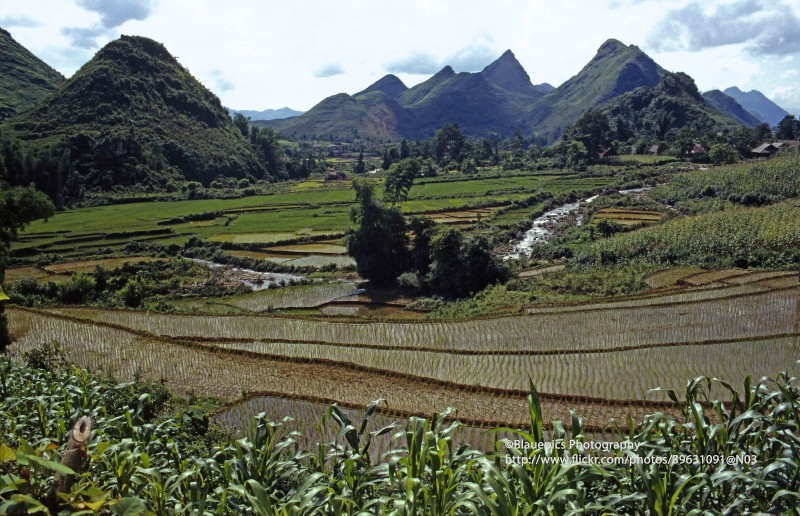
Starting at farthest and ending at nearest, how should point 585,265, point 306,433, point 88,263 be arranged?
point 88,263, point 585,265, point 306,433

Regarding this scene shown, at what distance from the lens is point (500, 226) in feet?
127

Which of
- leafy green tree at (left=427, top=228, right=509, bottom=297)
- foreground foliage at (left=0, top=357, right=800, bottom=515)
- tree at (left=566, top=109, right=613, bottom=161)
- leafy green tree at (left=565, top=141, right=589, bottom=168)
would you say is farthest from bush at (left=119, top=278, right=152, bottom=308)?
tree at (left=566, top=109, right=613, bottom=161)

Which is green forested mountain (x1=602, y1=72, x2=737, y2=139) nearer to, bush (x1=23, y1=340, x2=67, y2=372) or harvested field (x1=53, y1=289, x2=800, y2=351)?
harvested field (x1=53, y1=289, x2=800, y2=351)

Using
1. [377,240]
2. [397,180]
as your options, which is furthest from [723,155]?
[377,240]

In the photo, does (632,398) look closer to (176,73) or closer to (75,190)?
(75,190)

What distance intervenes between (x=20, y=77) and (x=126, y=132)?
51104 mm

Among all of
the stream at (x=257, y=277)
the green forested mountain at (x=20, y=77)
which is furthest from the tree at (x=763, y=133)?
the green forested mountain at (x=20, y=77)

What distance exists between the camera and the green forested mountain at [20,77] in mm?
87425

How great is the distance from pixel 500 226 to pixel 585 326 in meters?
22.9

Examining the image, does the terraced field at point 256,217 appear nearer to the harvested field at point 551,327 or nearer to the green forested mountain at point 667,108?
the harvested field at point 551,327

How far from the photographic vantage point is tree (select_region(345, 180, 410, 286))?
27.0m

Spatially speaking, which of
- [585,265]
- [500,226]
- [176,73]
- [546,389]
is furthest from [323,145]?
[546,389]

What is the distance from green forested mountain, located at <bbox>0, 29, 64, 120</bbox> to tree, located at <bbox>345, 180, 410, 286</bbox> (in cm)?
8242

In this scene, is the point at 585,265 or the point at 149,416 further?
the point at 585,265
